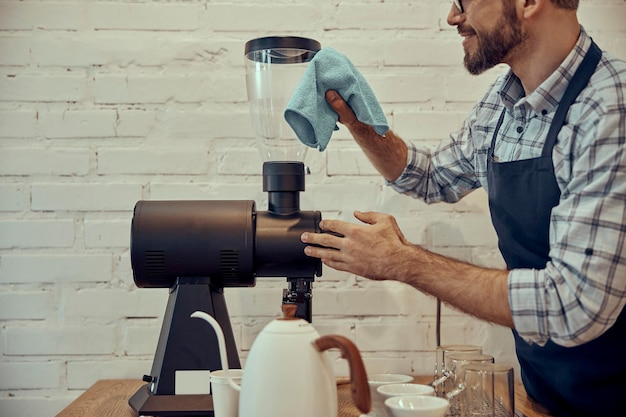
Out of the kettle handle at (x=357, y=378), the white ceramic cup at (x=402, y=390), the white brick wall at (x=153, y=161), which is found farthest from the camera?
the white brick wall at (x=153, y=161)

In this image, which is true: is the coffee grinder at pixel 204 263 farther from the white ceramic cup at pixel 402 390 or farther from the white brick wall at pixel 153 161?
the white brick wall at pixel 153 161

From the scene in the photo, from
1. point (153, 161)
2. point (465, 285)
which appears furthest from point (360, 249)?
point (153, 161)

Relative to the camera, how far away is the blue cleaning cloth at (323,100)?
4.28ft

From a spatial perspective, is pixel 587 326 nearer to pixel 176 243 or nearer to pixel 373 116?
pixel 373 116

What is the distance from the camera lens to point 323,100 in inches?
53.0

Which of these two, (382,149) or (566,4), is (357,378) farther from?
(566,4)

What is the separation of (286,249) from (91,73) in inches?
30.8

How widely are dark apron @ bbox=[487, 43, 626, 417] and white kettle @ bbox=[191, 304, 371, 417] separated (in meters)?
0.54

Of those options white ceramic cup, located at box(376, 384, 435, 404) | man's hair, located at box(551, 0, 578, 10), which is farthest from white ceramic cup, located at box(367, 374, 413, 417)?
man's hair, located at box(551, 0, 578, 10)

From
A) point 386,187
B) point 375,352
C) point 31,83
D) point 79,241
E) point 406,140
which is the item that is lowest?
point 375,352

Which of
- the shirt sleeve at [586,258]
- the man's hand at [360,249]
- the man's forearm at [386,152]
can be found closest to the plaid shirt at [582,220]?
the shirt sleeve at [586,258]

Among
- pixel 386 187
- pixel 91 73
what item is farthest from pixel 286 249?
pixel 91 73

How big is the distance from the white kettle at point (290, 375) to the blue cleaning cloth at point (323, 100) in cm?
43

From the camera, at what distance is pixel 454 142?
5.32ft
